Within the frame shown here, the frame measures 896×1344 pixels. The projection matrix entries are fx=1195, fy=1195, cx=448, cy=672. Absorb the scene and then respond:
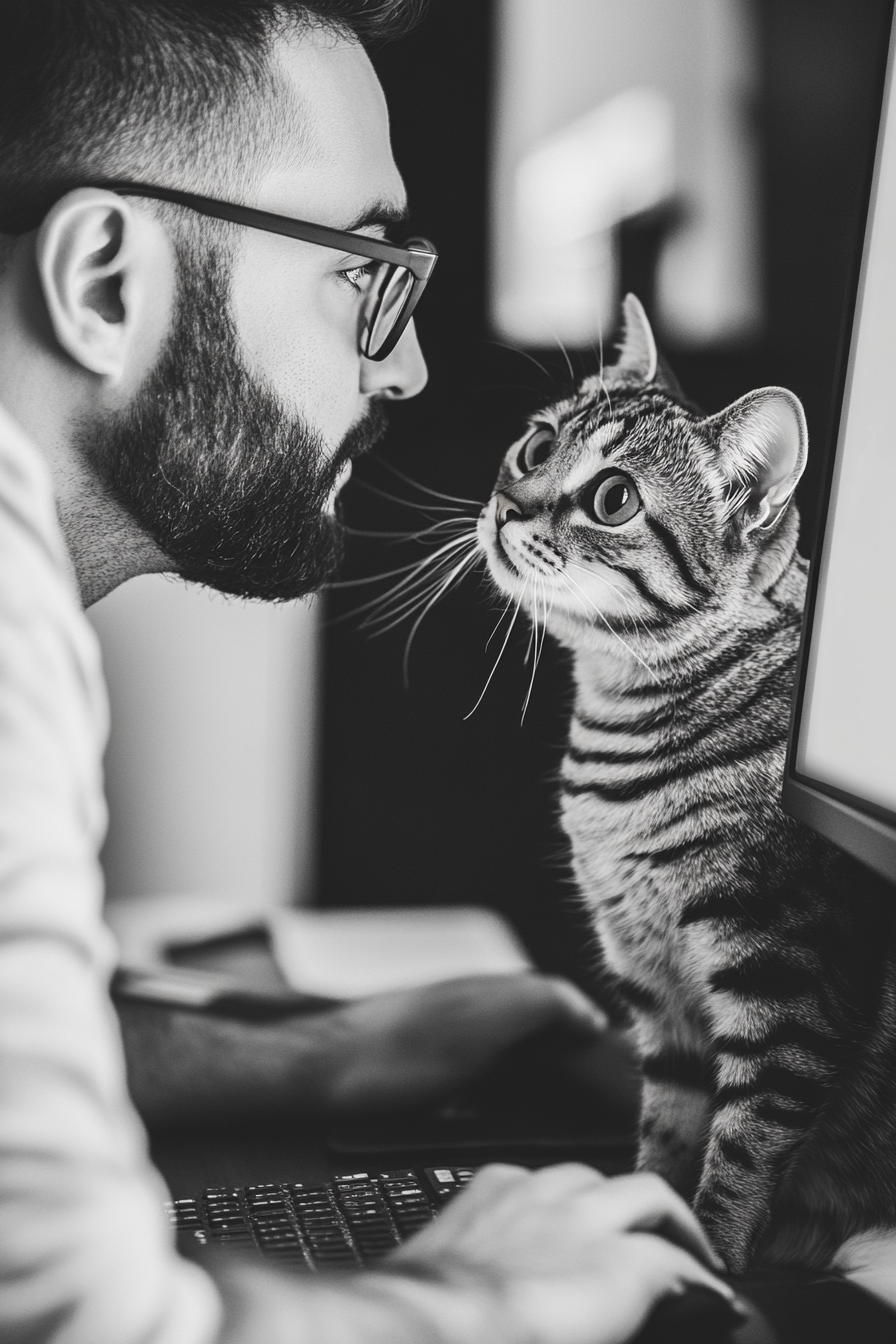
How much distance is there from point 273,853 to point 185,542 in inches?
29.8

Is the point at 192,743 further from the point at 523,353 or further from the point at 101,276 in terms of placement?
the point at 101,276

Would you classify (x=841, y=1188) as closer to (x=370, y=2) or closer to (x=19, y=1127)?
(x=19, y=1127)

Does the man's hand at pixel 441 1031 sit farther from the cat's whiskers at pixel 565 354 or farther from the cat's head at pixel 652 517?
the cat's whiskers at pixel 565 354

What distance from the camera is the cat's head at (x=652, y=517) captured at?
0.68 m

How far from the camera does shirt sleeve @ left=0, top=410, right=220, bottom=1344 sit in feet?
1.22

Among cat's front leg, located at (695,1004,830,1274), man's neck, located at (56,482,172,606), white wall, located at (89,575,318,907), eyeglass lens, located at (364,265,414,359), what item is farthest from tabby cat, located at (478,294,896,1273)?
white wall, located at (89,575,318,907)

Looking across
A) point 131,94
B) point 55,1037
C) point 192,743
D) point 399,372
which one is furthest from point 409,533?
point 192,743

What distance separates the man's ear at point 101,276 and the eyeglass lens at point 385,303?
0.13 m

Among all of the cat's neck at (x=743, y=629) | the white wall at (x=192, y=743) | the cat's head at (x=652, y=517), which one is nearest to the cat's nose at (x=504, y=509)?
the cat's head at (x=652, y=517)

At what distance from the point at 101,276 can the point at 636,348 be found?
0.34 m

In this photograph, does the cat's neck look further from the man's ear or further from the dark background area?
the man's ear

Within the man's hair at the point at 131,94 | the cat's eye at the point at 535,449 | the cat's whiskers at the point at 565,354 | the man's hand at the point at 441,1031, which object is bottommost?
the man's hand at the point at 441,1031

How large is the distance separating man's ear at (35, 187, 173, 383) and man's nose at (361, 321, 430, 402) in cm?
15

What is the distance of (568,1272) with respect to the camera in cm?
49
